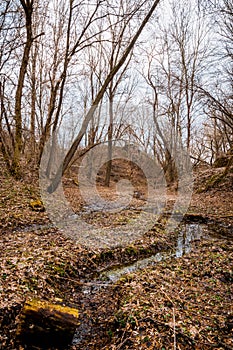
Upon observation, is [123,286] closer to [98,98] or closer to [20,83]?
[98,98]

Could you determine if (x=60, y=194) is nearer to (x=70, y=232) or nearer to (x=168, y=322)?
(x=70, y=232)

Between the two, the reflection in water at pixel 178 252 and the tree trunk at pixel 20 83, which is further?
the tree trunk at pixel 20 83

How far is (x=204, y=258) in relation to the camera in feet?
20.6

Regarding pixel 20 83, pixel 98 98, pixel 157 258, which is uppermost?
pixel 20 83

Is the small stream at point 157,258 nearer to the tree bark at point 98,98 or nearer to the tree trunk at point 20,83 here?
the tree bark at point 98,98

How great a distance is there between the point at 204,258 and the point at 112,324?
3294 millimetres

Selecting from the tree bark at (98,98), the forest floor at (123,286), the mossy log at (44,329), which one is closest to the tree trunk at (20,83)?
the tree bark at (98,98)

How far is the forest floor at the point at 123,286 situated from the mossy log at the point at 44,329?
0.26 ft

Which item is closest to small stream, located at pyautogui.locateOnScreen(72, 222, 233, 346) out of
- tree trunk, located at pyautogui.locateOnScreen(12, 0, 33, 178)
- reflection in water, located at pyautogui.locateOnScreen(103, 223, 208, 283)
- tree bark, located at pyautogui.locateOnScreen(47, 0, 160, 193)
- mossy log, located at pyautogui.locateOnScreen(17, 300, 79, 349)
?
reflection in water, located at pyautogui.locateOnScreen(103, 223, 208, 283)

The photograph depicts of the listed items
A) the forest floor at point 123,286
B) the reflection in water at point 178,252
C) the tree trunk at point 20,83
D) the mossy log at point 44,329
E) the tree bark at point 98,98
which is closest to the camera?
the mossy log at point 44,329

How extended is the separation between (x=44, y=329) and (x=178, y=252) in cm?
454

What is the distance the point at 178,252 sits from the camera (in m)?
7.08

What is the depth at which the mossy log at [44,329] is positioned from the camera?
337cm

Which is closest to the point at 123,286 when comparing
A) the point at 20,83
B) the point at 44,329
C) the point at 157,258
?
the point at 44,329
